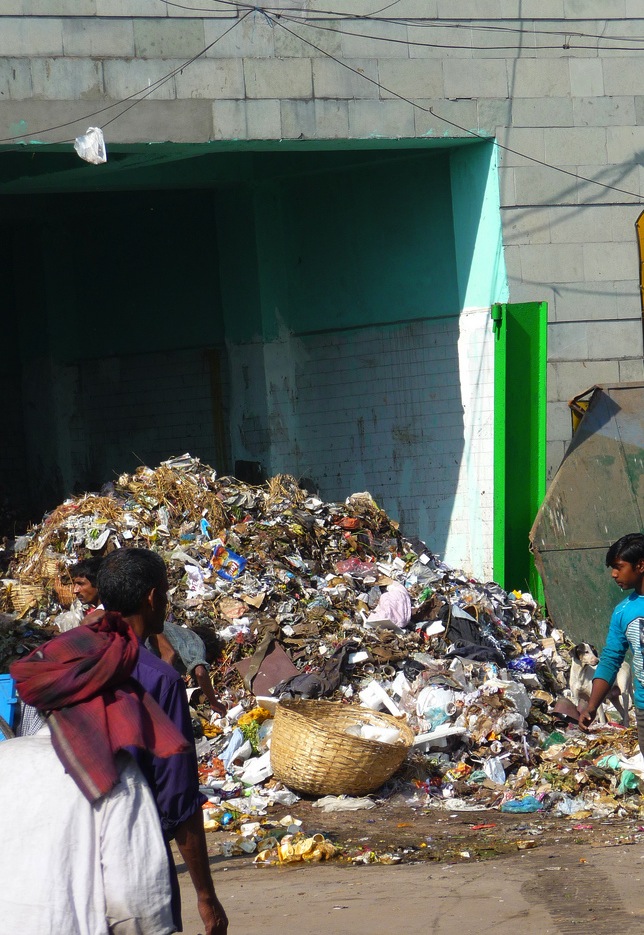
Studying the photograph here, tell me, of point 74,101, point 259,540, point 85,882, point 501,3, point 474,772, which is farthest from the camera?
point 501,3

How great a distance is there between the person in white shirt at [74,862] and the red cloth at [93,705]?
0.05 metres

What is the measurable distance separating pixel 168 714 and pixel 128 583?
368mm

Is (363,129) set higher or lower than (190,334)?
higher

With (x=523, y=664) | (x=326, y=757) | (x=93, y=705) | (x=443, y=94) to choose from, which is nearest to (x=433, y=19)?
(x=443, y=94)

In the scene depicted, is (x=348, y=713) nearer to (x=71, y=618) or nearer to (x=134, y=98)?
(x=71, y=618)

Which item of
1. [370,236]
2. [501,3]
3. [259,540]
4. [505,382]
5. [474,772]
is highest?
[501,3]

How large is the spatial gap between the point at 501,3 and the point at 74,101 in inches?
142

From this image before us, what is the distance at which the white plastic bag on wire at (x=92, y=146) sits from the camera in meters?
8.09

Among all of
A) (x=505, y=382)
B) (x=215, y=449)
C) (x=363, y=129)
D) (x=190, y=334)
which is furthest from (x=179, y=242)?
(x=505, y=382)

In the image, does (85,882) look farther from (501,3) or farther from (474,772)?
(501,3)

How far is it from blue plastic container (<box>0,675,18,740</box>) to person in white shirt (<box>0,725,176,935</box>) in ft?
10.9

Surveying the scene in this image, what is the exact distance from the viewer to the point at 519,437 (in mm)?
9492

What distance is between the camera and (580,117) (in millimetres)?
9688

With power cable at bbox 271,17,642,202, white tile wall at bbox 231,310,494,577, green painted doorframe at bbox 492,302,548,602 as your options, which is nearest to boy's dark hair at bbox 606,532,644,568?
green painted doorframe at bbox 492,302,548,602
